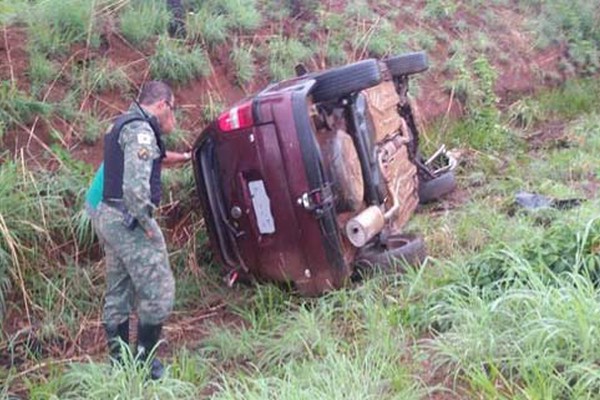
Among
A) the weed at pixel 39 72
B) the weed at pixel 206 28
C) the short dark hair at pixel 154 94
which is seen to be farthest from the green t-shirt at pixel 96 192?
the weed at pixel 206 28

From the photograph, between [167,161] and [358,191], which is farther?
[167,161]

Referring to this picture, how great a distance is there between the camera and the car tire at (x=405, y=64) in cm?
571

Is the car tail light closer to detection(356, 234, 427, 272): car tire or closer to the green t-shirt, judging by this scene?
the green t-shirt

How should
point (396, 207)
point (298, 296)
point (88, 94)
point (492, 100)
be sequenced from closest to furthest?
point (298, 296) → point (396, 207) → point (88, 94) → point (492, 100)

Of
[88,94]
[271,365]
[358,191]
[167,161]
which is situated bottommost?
[271,365]

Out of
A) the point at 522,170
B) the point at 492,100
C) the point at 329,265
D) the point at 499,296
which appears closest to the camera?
the point at 499,296

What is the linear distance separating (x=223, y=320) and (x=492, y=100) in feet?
16.6

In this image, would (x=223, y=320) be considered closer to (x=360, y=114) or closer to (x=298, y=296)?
(x=298, y=296)

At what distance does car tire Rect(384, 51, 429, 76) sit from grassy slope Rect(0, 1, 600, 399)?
1110mm

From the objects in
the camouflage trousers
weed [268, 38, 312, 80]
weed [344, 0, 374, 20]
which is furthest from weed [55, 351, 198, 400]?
weed [344, 0, 374, 20]

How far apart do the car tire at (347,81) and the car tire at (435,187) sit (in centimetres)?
179

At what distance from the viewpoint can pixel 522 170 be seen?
6.86 metres

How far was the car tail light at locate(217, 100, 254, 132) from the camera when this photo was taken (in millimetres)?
4176

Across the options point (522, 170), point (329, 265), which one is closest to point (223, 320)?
point (329, 265)
